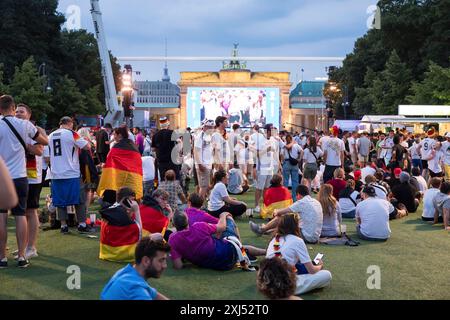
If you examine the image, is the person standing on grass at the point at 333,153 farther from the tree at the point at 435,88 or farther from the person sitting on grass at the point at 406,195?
the tree at the point at 435,88

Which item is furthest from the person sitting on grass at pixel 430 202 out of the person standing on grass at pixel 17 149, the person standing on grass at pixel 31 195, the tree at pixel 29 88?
the tree at pixel 29 88

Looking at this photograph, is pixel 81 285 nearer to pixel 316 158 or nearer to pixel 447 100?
pixel 316 158

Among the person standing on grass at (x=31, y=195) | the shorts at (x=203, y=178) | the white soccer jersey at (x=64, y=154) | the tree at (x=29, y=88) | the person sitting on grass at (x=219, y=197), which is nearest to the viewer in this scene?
the person standing on grass at (x=31, y=195)

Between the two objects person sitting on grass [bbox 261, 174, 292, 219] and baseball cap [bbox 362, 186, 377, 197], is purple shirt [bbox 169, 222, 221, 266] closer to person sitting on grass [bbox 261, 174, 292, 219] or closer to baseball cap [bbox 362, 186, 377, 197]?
baseball cap [bbox 362, 186, 377, 197]

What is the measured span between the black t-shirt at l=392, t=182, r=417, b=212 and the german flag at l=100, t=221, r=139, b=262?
682 centimetres

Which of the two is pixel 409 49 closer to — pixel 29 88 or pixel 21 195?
pixel 29 88

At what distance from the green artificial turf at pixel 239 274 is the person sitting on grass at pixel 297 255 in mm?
138

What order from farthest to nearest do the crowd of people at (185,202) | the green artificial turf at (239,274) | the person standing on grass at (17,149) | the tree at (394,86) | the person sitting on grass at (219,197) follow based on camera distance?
the tree at (394,86) → the person sitting on grass at (219,197) → the person standing on grass at (17,149) → the green artificial turf at (239,274) → the crowd of people at (185,202)

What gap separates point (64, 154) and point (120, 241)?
2118 mm

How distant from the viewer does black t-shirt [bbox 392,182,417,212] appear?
1189 cm

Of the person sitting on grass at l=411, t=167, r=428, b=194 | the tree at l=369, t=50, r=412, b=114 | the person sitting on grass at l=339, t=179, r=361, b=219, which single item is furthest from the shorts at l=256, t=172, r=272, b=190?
the tree at l=369, t=50, r=412, b=114

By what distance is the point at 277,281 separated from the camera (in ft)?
11.5

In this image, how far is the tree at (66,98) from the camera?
4281 cm

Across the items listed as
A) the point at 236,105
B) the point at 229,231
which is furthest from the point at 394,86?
the point at 229,231
